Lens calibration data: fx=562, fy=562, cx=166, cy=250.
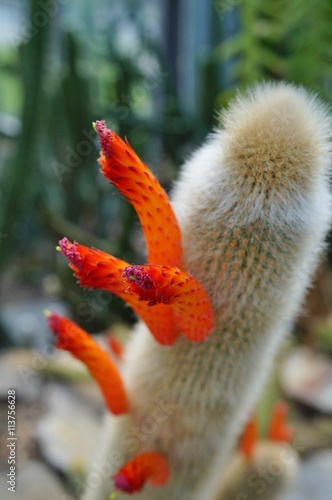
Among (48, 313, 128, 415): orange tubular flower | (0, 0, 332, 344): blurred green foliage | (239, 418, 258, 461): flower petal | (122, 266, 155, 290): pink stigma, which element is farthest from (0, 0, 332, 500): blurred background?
(122, 266, 155, 290): pink stigma

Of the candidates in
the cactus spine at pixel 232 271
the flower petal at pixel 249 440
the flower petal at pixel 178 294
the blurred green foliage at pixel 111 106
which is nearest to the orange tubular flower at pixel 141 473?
the cactus spine at pixel 232 271

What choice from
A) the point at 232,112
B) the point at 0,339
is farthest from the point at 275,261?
the point at 0,339

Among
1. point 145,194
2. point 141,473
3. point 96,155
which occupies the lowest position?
point 141,473

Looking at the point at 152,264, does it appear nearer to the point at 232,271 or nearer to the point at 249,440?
the point at 232,271

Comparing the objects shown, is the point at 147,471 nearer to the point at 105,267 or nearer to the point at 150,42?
the point at 105,267

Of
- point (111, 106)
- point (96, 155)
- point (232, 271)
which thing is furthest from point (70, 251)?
point (96, 155)
